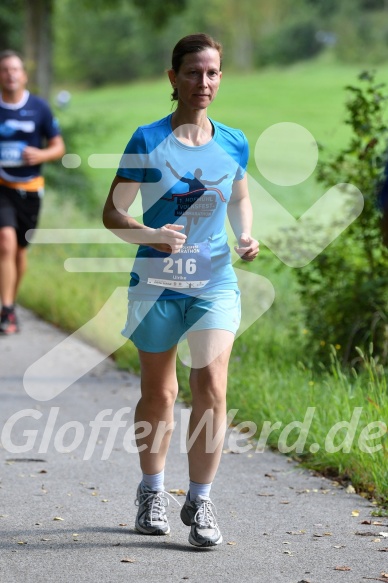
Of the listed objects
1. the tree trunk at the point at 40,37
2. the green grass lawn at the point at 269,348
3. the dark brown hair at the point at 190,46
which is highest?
the tree trunk at the point at 40,37

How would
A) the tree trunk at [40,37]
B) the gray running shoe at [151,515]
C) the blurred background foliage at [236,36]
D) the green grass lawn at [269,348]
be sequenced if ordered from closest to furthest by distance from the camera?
1. the gray running shoe at [151,515]
2. the green grass lawn at [269,348]
3. the tree trunk at [40,37]
4. the blurred background foliage at [236,36]

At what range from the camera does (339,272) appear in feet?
26.5

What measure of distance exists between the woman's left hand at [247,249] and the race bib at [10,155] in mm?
5444

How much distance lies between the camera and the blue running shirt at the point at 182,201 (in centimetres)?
461

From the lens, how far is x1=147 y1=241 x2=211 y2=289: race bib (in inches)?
182

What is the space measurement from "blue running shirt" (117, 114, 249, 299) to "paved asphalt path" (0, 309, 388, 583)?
1.00m

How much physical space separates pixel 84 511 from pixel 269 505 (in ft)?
2.70

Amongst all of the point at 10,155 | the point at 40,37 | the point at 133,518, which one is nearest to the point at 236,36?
the point at 40,37

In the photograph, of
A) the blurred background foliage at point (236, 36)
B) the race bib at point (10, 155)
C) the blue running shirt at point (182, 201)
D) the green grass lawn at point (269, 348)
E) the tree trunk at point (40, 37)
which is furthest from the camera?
the blurred background foliage at point (236, 36)

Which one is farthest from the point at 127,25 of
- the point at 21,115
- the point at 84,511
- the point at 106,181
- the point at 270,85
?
the point at 84,511

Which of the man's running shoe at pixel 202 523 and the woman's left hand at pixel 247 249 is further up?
the woman's left hand at pixel 247 249

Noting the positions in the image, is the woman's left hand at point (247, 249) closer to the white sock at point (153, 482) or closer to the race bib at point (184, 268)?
the race bib at point (184, 268)

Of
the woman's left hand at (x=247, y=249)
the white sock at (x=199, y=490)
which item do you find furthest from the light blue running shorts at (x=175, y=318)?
the white sock at (x=199, y=490)

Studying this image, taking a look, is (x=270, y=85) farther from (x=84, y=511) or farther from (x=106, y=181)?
(x=84, y=511)
